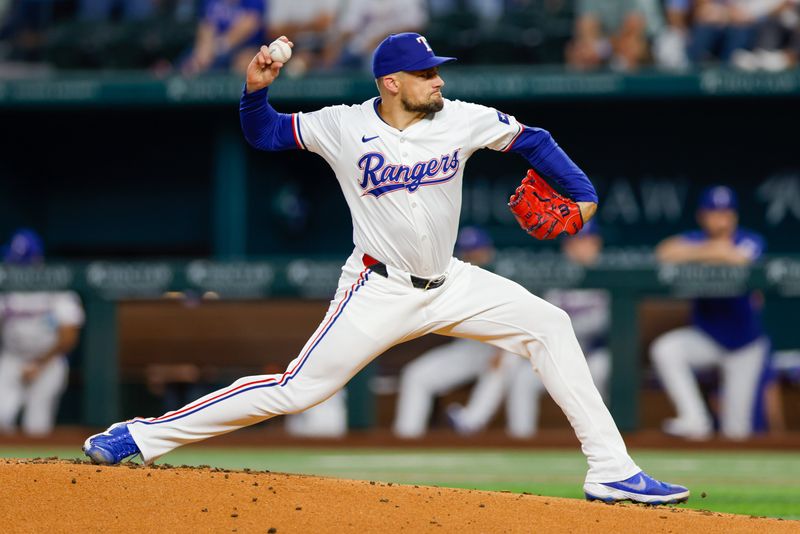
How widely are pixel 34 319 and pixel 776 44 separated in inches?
245

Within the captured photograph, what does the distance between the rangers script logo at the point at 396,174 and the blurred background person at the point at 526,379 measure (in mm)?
4876

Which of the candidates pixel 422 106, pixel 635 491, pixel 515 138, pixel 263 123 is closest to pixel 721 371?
pixel 635 491

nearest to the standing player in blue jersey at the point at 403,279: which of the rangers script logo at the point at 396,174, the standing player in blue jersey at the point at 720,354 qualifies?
the rangers script logo at the point at 396,174

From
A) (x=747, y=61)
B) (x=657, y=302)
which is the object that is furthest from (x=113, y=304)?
(x=747, y=61)

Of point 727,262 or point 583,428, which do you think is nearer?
point 583,428

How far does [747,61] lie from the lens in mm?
11180

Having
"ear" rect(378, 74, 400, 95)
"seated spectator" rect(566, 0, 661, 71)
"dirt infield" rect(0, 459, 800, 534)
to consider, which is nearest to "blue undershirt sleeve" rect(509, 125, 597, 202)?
"ear" rect(378, 74, 400, 95)

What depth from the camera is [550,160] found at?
491 centimetres

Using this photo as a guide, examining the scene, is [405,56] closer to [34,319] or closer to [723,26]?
[34,319]

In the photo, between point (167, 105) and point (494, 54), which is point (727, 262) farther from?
point (167, 105)

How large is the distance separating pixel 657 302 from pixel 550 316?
194 inches

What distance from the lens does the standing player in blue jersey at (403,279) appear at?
469cm

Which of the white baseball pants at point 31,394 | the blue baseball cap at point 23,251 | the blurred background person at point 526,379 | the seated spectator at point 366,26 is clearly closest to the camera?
the blurred background person at point 526,379

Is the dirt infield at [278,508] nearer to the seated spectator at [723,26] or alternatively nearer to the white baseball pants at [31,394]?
the white baseball pants at [31,394]
